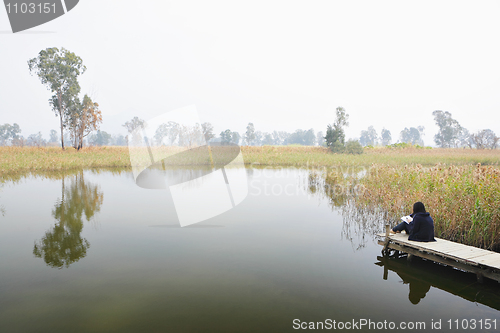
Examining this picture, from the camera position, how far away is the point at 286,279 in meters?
4.91

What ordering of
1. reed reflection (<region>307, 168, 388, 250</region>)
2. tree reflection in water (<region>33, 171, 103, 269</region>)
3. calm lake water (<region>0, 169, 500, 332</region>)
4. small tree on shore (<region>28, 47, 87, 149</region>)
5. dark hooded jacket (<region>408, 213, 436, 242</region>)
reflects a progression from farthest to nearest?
small tree on shore (<region>28, 47, 87, 149</region>), reed reflection (<region>307, 168, 388, 250</region>), tree reflection in water (<region>33, 171, 103, 269</region>), dark hooded jacket (<region>408, 213, 436, 242</region>), calm lake water (<region>0, 169, 500, 332</region>)

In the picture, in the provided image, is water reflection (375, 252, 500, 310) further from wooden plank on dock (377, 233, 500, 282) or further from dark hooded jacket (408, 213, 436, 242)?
dark hooded jacket (408, 213, 436, 242)

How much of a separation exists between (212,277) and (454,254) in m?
3.88

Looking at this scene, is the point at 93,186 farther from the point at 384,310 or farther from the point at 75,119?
the point at 75,119

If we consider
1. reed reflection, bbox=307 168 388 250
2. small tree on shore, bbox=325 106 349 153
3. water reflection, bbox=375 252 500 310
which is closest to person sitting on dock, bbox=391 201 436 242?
water reflection, bbox=375 252 500 310

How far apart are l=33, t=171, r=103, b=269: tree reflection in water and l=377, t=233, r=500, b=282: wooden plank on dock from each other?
607cm

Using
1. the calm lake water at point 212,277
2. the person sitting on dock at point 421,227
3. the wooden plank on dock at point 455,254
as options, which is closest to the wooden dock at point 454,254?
the wooden plank on dock at point 455,254

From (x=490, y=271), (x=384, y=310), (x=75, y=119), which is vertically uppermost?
(x=75, y=119)

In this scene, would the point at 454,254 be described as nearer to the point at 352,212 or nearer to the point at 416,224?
the point at 416,224

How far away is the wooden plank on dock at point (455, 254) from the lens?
14.5 feet

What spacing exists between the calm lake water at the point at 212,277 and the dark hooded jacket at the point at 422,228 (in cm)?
52

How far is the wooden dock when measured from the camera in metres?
4.42

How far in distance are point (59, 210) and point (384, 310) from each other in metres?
9.28

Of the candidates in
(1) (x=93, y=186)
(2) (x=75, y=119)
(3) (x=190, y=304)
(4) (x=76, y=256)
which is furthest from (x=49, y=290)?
(2) (x=75, y=119)
